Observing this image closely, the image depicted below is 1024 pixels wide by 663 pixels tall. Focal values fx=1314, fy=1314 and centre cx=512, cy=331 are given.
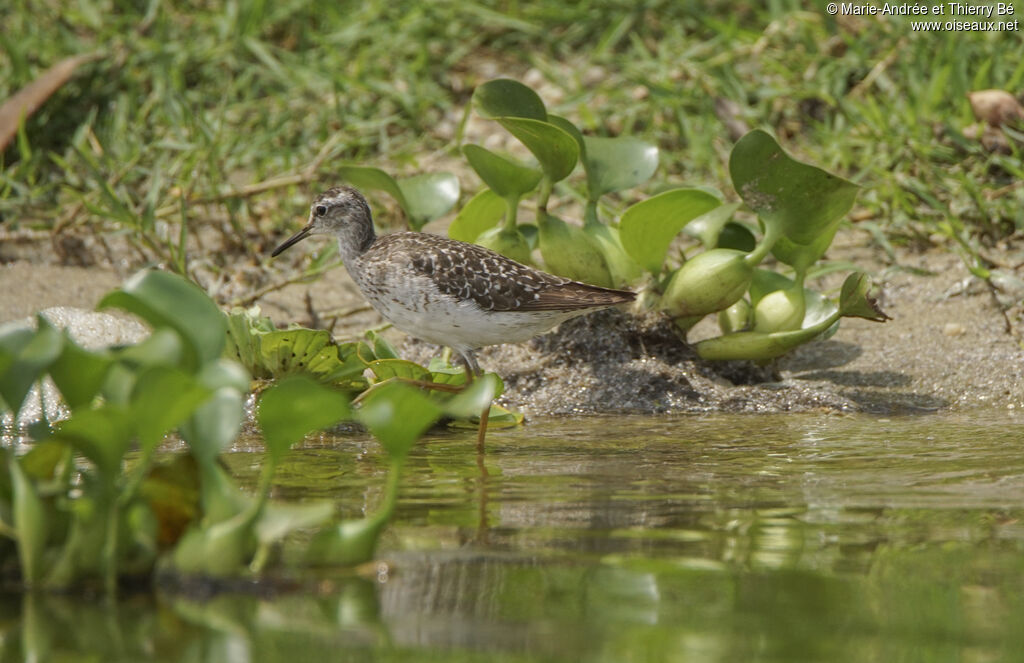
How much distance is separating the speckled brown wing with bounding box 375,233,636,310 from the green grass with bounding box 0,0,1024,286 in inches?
69.0

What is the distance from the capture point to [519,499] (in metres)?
3.70

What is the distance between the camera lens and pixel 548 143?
A: 506cm

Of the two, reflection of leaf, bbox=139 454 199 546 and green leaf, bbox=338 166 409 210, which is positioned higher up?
green leaf, bbox=338 166 409 210

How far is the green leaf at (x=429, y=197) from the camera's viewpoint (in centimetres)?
574

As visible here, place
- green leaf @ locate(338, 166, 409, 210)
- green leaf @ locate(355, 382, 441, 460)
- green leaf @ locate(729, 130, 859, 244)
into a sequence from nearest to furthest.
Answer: green leaf @ locate(355, 382, 441, 460) < green leaf @ locate(729, 130, 859, 244) < green leaf @ locate(338, 166, 409, 210)

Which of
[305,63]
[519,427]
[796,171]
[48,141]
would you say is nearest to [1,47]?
[48,141]

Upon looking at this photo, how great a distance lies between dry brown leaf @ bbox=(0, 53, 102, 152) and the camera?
7.03 meters

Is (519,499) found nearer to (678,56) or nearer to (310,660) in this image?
(310,660)

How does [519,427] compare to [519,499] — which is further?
[519,427]

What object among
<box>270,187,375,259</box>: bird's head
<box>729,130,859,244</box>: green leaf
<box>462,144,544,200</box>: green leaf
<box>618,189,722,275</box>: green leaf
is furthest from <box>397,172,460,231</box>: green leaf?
<box>729,130,859,244</box>: green leaf

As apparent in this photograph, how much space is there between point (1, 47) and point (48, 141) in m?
0.72

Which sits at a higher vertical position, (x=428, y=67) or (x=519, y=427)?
(x=428, y=67)

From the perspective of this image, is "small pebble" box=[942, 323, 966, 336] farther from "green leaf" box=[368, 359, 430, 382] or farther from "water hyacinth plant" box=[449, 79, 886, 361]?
"green leaf" box=[368, 359, 430, 382]

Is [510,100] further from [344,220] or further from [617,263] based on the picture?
[344,220]
